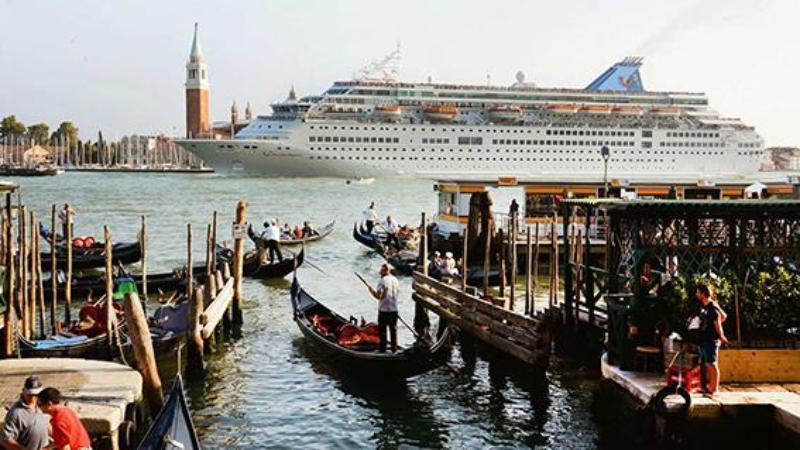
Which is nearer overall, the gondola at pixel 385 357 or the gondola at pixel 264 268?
the gondola at pixel 385 357

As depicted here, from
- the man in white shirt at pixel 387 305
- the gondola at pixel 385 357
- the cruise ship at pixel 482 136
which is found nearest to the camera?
the gondola at pixel 385 357

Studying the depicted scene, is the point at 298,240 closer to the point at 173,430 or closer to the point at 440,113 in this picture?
the point at 173,430

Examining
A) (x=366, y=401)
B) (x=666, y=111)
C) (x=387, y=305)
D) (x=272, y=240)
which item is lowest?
(x=366, y=401)

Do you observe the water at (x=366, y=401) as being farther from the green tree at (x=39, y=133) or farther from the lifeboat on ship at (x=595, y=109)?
the green tree at (x=39, y=133)

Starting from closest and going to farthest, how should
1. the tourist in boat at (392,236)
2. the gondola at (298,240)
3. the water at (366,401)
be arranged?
the water at (366,401)
the tourist in boat at (392,236)
the gondola at (298,240)

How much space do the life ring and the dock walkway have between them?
58mm

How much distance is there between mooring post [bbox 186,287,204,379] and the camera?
11.4 metres

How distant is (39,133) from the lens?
152 m

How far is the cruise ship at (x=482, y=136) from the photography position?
242ft

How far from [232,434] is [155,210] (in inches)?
1516

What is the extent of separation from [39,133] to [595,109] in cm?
10363

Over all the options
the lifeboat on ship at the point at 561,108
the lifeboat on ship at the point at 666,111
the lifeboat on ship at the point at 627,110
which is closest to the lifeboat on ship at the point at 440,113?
the lifeboat on ship at the point at 561,108

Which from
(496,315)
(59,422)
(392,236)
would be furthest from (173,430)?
(392,236)

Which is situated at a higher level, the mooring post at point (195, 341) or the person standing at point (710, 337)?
the person standing at point (710, 337)
